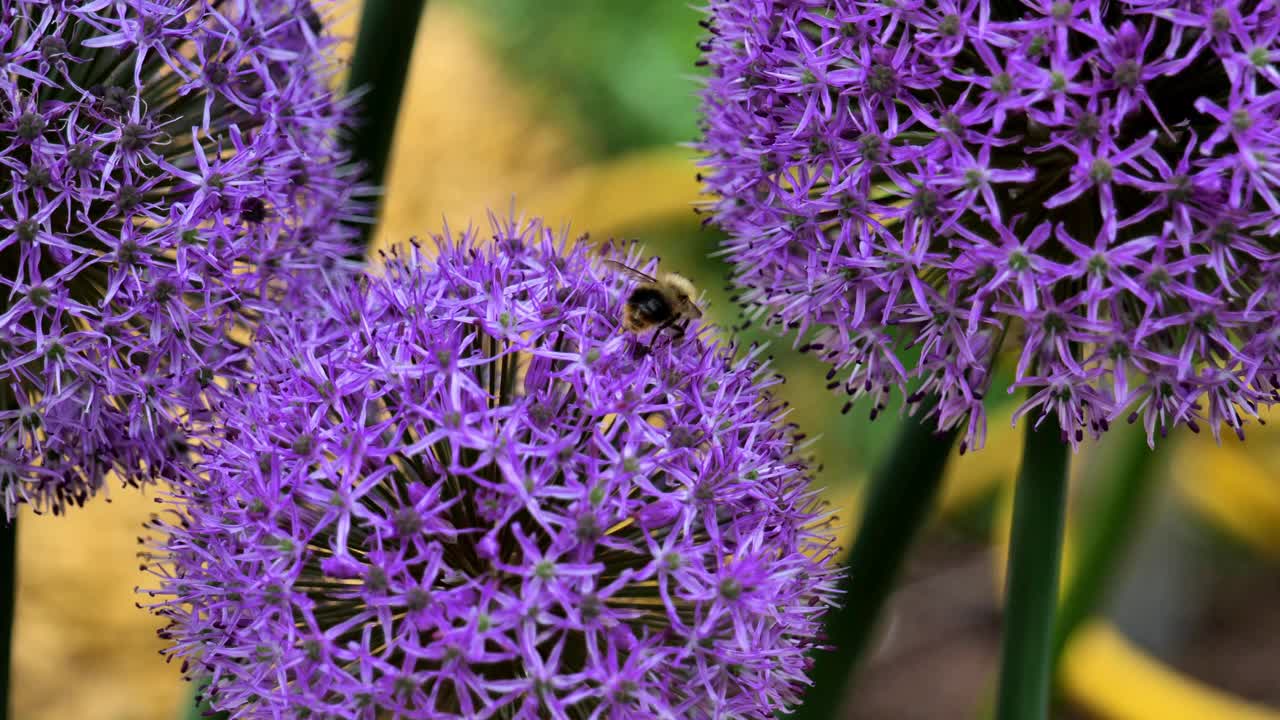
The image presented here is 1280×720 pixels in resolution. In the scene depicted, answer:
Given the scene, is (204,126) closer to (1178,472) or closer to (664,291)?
(664,291)

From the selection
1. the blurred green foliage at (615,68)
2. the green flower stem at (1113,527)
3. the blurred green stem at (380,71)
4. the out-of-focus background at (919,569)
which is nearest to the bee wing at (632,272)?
the blurred green stem at (380,71)

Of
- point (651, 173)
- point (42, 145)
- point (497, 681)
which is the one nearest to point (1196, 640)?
point (651, 173)

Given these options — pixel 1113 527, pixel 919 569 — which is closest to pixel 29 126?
pixel 1113 527

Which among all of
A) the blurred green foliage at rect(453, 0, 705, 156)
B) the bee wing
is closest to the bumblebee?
the bee wing

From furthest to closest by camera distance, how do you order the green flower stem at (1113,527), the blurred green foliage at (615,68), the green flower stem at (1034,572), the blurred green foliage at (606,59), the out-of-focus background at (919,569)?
the blurred green foliage at (606,59)
the blurred green foliage at (615,68)
the out-of-focus background at (919,569)
the green flower stem at (1113,527)
the green flower stem at (1034,572)

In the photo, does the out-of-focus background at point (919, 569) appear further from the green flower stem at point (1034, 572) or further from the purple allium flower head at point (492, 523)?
the purple allium flower head at point (492, 523)

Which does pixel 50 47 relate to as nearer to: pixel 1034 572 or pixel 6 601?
pixel 6 601

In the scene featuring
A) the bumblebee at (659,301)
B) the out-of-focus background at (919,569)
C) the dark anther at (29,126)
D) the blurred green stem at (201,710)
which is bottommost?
the out-of-focus background at (919,569)
